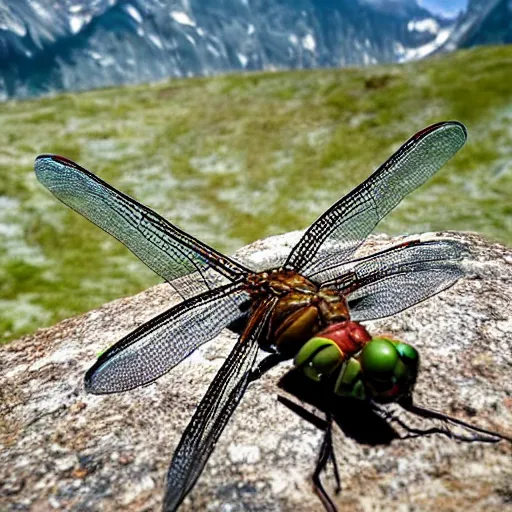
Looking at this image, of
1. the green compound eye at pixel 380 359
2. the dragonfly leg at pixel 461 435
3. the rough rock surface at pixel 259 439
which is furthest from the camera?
the dragonfly leg at pixel 461 435

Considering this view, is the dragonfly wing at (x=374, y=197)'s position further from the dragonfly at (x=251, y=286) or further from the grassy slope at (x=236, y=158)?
the grassy slope at (x=236, y=158)

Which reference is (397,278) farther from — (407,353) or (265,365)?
(407,353)

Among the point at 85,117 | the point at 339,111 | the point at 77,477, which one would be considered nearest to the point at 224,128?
the point at 339,111

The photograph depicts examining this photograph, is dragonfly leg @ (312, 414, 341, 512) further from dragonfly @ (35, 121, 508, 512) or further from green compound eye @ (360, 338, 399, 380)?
green compound eye @ (360, 338, 399, 380)

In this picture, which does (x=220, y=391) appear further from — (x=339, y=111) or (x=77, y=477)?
(x=339, y=111)

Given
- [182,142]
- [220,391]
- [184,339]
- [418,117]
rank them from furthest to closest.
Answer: [182,142], [418,117], [184,339], [220,391]

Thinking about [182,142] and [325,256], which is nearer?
[325,256]

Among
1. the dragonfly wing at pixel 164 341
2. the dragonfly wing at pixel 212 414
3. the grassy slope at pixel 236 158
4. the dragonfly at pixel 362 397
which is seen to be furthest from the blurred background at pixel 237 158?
the dragonfly at pixel 362 397

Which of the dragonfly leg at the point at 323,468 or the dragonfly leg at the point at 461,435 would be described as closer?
the dragonfly leg at the point at 323,468
